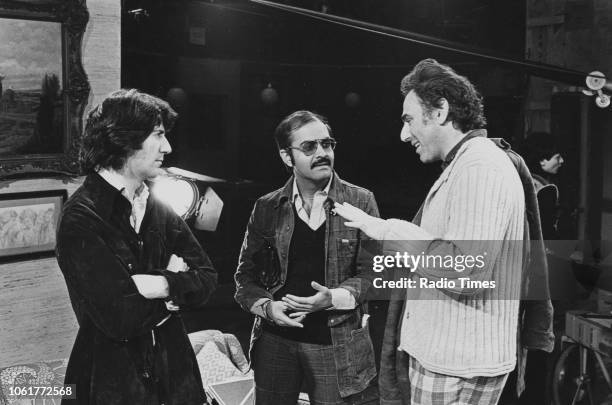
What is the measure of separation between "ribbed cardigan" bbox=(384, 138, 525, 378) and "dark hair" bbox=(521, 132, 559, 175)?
1078 millimetres

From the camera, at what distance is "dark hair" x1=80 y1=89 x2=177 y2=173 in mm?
1948

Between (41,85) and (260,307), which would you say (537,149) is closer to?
(260,307)

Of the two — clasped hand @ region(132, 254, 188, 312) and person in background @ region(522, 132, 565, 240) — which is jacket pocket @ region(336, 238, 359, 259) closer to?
clasped hand @ region(132, 254, 188, 312)

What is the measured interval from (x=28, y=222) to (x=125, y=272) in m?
0.75

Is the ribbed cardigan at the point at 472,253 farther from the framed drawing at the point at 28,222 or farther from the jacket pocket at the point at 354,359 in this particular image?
the framed drawing at the point at 28,222

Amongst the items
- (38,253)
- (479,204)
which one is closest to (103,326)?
(38,253)

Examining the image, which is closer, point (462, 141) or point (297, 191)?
point (462, 141)

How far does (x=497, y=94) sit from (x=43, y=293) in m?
1.89

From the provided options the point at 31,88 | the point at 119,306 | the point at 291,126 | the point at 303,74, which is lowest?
the point at 119,306

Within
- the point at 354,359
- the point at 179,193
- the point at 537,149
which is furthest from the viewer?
the point at 537,149

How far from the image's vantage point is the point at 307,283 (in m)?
2.42

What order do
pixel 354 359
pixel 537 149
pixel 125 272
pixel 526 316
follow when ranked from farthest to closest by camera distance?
1. pixel 537 149
2. pixel 354 359
3. pixel 526 316
4. pixel 125 272

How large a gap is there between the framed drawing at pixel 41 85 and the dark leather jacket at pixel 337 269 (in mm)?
723

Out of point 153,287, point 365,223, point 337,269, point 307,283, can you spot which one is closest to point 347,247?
point 337,269
